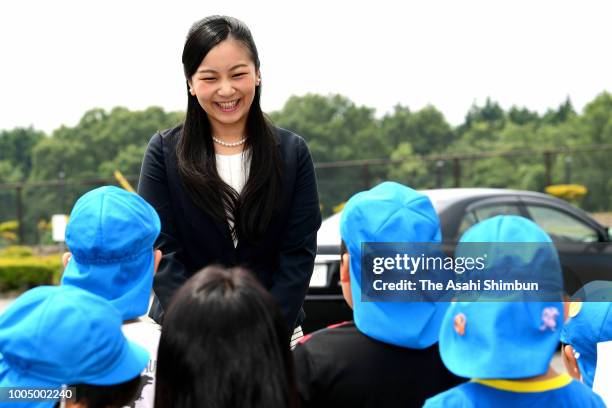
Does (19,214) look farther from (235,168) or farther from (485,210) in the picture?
(235,168)

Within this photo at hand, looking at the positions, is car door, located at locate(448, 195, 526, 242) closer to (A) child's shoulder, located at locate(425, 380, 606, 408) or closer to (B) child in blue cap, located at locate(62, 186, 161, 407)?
(B) child in blue cap, located at locate(62, 186, 161, 407)

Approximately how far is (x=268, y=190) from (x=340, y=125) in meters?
40.1

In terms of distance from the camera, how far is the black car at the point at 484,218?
21.1ft

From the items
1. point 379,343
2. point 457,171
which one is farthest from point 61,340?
point 457,171

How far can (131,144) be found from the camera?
41.6 meters

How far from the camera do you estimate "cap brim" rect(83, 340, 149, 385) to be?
179 cm

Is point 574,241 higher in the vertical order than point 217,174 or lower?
lower

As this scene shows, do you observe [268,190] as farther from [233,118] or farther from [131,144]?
[131,144]

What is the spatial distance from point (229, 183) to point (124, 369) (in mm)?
1108

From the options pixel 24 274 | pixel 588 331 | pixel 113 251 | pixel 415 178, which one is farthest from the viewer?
pixel 415 178

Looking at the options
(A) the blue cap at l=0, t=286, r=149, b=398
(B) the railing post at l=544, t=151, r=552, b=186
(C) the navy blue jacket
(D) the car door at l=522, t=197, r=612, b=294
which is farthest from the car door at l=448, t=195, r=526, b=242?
(B) the railing post at l=544, t=151, r=552, b=186

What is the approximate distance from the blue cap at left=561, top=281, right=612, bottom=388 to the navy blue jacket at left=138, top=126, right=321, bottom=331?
0.84 metres

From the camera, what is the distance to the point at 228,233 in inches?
110

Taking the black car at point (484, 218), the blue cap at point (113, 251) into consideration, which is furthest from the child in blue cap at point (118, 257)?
the black car at point (484, 218)
